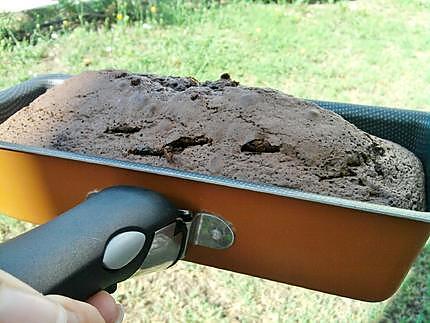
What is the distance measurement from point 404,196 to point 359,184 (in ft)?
0.21

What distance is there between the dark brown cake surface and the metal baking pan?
3.4 inches

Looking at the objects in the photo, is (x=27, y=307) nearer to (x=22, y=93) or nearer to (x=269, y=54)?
(x=22, y=93)

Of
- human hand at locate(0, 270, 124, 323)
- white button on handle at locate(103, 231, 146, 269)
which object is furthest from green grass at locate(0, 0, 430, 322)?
human hand at locate(0, 270, 124, 323)

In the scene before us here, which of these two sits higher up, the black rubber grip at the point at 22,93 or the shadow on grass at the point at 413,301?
the black rubber grip at the point at 22,93

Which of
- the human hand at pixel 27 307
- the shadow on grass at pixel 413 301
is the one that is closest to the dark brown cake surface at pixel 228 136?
the human hand at pixel 27 307

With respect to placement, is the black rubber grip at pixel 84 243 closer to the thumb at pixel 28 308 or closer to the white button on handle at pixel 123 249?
the white button on handle at pixel 123 249

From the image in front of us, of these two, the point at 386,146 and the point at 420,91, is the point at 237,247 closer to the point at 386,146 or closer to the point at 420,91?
the point at 386,146

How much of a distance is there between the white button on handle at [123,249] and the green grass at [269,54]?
75 centimetres

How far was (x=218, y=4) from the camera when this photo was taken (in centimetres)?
315

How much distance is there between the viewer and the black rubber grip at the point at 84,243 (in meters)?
0.63

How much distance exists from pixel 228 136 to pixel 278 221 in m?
0.19

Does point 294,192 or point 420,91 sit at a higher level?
point 294,192

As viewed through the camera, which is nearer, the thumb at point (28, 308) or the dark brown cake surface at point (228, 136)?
the thumb at point (28, 308)

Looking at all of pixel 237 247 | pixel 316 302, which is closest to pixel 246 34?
pixel 316 302
